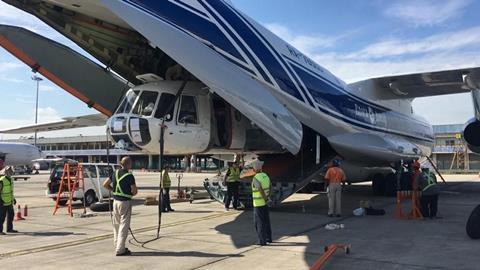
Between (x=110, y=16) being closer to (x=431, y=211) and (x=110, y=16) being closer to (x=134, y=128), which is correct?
(x=134, y=128)

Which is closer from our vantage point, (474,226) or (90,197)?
(474,226)

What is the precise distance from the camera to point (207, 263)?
7.52 metres

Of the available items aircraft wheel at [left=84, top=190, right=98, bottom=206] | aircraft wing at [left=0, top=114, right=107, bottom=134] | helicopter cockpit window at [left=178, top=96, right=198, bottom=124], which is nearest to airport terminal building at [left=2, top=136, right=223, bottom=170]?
aircraft wing at [left=0, top=114, right=107, bottom=134]

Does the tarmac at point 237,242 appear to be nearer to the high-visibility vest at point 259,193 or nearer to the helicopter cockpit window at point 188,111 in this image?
the high-visibility vest at point 259,193

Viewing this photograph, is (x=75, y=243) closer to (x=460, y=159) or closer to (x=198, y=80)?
(x=198, y=80)

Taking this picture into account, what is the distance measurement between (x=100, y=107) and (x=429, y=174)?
912 cm

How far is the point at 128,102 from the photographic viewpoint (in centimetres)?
1148

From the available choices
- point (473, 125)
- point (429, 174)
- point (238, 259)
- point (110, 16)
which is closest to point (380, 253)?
point (238, 259)

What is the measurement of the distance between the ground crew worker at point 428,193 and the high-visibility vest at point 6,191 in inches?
413

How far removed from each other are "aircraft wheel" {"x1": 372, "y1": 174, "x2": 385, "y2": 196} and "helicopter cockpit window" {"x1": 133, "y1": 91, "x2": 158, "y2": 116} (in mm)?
12707

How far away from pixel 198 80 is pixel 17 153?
123 feet

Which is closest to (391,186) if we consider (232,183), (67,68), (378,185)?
(378,185)

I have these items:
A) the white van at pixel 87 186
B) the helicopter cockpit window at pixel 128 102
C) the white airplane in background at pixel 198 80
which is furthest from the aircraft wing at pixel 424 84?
the white van at pixel 87 186

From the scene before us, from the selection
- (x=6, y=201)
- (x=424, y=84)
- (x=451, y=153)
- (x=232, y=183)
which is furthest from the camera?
(x=451, y=153)
